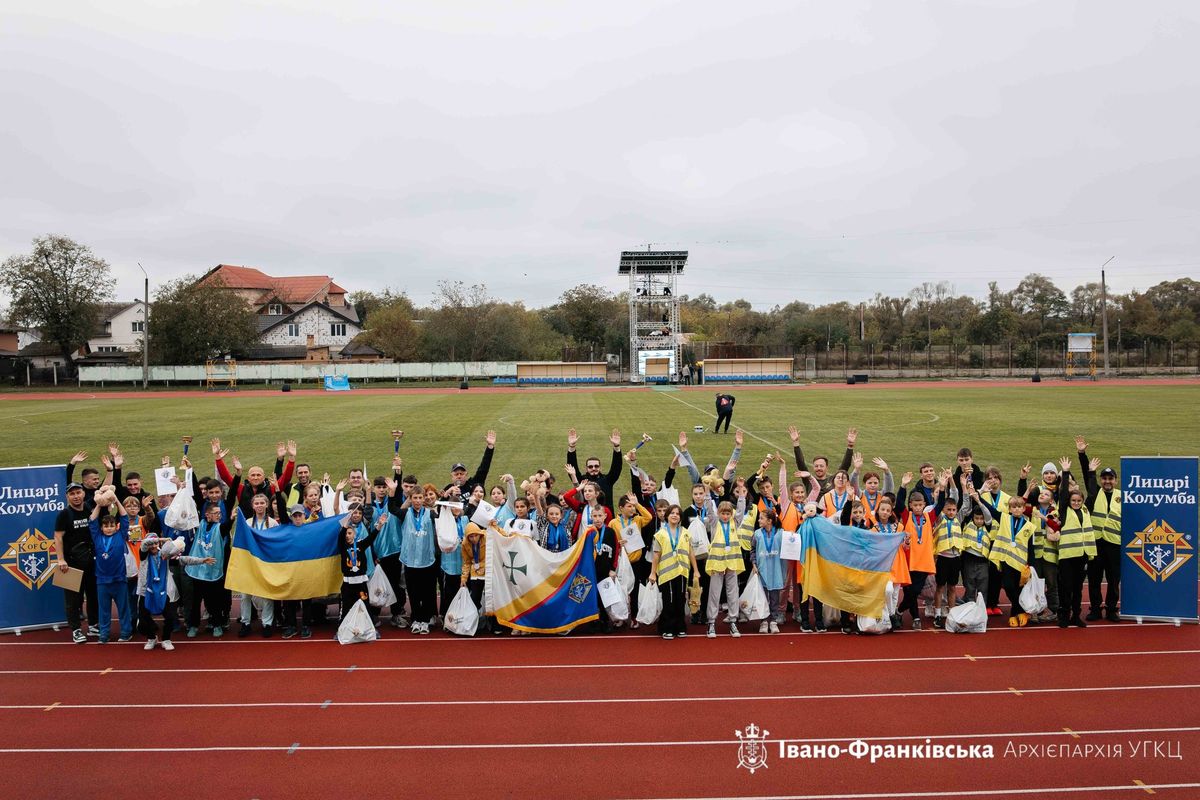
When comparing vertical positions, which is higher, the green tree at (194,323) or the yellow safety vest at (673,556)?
the green tree at (194,323)

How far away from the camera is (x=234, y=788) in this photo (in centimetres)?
584

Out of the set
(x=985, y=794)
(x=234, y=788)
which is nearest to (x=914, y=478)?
(x=985, y=794)

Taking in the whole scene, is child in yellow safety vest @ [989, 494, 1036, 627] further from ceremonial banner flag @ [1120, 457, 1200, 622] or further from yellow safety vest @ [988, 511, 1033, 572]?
ceremonial banner flag @ [1120, 457, 1200, 622]

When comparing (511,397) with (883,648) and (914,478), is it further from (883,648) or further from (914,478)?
(883,648)

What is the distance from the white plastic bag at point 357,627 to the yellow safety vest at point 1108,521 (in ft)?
27.8

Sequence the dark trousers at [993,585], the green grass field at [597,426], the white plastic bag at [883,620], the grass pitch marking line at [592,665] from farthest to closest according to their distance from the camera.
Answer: the green grass field at [597,426] < the dark trousers at [993,585] < the white plastic bag at [883,620] < the grass pitch marking line at [592,665]

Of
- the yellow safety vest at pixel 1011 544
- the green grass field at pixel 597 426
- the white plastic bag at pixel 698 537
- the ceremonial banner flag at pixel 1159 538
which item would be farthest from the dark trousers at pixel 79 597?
the ceremonial banner flag at pixel 1159 538

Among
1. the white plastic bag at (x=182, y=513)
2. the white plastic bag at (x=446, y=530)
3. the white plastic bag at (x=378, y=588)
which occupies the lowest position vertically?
the white plastic bag at (x=378, y=588)

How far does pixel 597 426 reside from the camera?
2762 centimetres

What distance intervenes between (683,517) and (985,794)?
4209 mm

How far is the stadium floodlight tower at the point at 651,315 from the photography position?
62281mm

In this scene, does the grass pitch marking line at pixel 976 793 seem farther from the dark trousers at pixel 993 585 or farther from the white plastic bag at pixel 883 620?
the dark trousers at pixel 993 585

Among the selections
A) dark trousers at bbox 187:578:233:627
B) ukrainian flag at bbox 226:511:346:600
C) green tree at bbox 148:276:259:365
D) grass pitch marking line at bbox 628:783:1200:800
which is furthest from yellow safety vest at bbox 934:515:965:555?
green tree at bbox 148:276:259:365

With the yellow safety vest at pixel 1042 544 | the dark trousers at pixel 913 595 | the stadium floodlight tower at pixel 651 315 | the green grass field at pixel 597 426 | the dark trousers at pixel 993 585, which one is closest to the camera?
the yellow safety vest at pixel 1042 544
